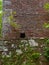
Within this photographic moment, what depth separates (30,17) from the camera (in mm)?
8727

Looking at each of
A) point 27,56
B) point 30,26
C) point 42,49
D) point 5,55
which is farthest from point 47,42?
point 30,26

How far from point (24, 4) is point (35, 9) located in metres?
0.42

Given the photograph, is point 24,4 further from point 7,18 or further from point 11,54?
point 11,54

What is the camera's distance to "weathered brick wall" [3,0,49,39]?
8.65 m

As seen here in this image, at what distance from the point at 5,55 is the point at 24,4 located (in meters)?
2.56

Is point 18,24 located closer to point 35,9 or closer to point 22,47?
point 35,9

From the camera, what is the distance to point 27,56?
22.7 feet

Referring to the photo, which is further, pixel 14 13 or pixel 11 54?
pixel 14 13

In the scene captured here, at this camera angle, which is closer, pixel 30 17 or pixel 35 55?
pixel 35 55

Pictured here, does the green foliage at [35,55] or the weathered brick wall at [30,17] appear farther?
the weathered brick wall at [30,17]

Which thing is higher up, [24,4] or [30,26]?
[24,4]

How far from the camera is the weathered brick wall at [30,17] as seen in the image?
340 inches

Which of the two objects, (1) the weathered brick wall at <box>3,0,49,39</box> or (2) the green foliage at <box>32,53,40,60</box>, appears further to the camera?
(1) the weathered brick wall at <box>3,0,49,39</box>

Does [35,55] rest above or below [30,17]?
below
